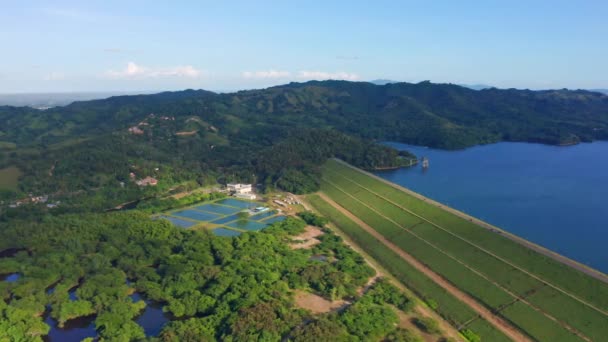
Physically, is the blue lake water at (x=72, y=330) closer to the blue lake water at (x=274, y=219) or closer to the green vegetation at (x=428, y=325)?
the green vegetation at (x=428, y=325)

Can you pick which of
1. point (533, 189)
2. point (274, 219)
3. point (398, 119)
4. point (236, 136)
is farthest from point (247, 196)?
point (398, 119)

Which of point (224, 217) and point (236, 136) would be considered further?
point (236, 136)

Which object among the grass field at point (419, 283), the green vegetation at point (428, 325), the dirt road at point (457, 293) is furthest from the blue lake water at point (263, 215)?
the green vegetation at point (428, 325)

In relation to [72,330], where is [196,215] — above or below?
below

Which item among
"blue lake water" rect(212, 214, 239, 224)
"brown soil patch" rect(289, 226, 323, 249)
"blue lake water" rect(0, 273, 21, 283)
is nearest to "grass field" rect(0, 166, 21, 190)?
"blue lake water" rect(0, 273, 21, 283)

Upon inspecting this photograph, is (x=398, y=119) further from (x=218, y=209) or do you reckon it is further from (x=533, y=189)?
(x=218, y=209)

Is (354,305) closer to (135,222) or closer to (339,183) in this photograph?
(135,222)
